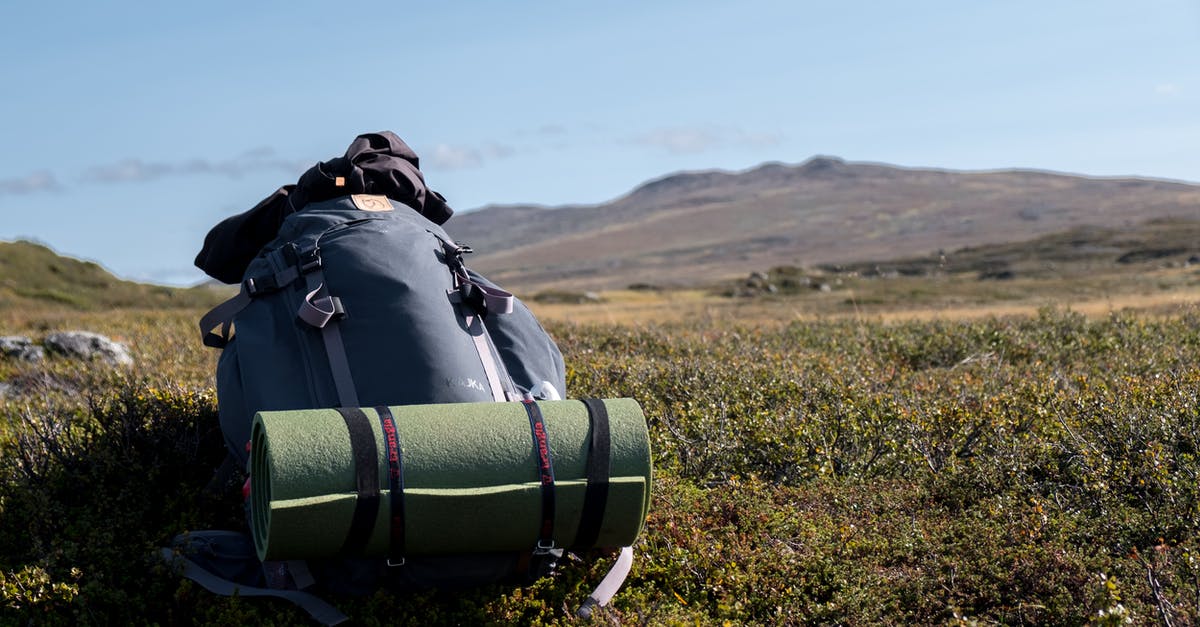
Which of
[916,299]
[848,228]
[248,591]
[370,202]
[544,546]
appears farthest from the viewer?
[848,228]

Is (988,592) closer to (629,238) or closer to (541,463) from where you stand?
(541,463)

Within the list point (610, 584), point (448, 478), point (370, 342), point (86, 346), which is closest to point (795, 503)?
point (610, 584)

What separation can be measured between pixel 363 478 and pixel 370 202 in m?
2.03

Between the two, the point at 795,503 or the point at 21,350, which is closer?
the point at 795,503

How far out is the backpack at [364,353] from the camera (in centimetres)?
414

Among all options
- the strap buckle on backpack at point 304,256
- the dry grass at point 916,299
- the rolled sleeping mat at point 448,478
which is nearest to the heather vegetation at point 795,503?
the rolled sleeping mat at point 448,478

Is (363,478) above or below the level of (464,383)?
below

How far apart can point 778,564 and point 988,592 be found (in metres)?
0.82

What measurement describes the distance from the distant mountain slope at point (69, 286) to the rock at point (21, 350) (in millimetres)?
11838

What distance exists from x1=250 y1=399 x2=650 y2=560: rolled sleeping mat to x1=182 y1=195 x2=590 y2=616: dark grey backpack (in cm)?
30

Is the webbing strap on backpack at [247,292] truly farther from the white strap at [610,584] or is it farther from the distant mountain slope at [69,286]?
the distant mountain slope at [69,286]

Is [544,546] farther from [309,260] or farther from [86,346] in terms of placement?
[86,346]

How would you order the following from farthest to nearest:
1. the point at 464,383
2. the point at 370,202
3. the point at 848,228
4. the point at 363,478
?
the point at 848,228 → the point at 370,202 → the point at 464,383 → the point at 363,478

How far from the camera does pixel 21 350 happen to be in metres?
9.60
